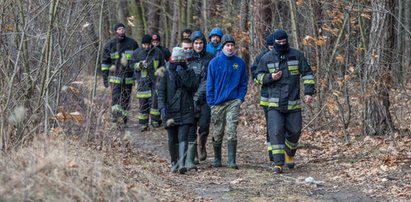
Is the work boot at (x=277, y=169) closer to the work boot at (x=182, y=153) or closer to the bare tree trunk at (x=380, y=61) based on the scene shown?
the work boot at (x=182, y=153)

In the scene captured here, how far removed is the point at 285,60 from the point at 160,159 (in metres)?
3.06

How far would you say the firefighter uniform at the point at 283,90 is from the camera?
38.5 feet

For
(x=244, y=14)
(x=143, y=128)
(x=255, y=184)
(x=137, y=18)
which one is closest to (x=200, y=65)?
(x=255, y=184)

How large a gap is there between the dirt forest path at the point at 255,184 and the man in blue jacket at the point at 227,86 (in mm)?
734

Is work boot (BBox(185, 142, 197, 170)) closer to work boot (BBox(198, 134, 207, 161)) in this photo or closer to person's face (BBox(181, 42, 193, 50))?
work boot (BBox(198, 134, 207, 161))

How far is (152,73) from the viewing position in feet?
55.1

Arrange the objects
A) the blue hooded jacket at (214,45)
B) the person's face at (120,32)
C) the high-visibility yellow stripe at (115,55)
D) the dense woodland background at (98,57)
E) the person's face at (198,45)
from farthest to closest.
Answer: the high-visibility yellow stripe at (115,55)
the person's face at (120,32)
the blue hooded jacket at (214,45)
the person's face at (198,45)
the dense woodland background at (98,57)

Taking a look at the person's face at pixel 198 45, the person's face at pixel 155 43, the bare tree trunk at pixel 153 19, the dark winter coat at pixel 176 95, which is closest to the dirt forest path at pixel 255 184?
the dark winter coat at pixel 176 95

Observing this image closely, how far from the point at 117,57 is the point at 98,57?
187 inches

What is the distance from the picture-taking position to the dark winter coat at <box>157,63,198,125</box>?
11.8 metres

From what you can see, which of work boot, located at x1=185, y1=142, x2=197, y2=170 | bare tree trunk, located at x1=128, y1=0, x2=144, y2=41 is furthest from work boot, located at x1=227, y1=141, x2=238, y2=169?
bare tree trunk, located at x1=128, y1=0, x2=144, y2=41

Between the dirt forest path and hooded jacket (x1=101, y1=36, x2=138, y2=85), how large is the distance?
3.70 meters

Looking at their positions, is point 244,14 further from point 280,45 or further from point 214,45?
point 280,45

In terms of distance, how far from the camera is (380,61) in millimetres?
13445
